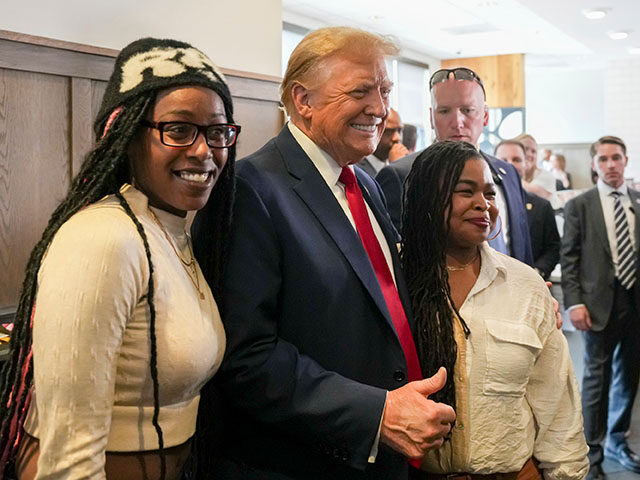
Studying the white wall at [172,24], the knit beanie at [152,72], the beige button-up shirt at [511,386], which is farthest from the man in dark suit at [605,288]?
the knit beanie at [152,72]

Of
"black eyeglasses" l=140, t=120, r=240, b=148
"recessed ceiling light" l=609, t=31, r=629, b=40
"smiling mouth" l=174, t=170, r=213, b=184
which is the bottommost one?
"smiling mouth" l=174, t=170, r=213, b=184

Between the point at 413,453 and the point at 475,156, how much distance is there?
2.57 feet

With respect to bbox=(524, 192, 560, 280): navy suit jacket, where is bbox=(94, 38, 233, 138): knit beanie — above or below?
above

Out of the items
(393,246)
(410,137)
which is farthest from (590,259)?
(393,246)

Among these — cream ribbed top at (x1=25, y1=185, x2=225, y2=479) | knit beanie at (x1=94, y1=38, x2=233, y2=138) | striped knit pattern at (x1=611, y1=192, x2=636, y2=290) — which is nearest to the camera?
cream ribbed top at (x1=25, y1=185, x2=225, y2=479)

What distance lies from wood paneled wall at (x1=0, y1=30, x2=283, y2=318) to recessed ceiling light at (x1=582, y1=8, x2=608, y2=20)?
19.7 ft

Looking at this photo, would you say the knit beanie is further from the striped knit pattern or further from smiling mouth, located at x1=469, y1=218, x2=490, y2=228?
the striped knit pattern

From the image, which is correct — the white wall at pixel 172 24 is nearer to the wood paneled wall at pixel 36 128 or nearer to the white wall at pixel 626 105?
the wood paneled wall at pixel 36 128

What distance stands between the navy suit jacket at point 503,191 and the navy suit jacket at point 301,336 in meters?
0.81

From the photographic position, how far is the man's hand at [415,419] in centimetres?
133

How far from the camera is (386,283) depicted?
156cm

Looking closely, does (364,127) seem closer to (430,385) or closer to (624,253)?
(430,385)

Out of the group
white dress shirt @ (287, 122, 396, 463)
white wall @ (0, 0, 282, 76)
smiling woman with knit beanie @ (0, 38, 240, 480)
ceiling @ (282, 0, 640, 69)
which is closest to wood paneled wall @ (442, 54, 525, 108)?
ceiling @ (282, 0, 640, 69)

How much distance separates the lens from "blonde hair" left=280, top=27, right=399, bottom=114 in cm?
155
